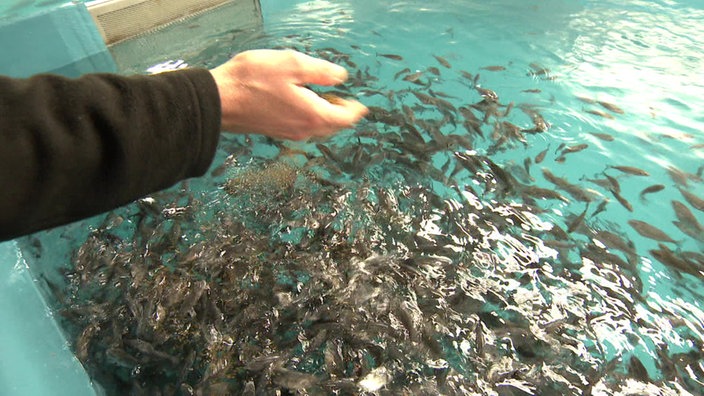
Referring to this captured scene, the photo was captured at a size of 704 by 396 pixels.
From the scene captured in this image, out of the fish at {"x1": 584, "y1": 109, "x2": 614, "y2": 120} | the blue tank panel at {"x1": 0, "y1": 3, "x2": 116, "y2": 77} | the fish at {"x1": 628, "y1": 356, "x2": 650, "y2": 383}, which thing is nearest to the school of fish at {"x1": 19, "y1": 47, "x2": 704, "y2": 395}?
the fish at {"x1": 628, "y1": 356, "x2": 650, "y2": 383}

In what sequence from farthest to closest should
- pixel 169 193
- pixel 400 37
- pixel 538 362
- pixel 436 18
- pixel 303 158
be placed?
pixel 436 18, pixel 400 37, pixel 303 158, pixel 169 193, pixel 538 362

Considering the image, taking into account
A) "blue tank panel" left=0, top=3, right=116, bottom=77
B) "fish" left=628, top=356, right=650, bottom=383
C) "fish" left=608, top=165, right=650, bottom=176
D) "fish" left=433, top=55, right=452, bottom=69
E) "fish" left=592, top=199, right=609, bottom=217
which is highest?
"blue tank panel" left=0, top=3, right=116, bottom=77

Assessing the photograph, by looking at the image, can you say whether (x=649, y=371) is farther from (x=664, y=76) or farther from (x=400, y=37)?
(x=400, y=37)

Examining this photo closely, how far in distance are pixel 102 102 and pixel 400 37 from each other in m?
4.51

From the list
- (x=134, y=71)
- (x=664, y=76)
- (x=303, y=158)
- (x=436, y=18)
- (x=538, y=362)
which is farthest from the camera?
(x=436, y=18)

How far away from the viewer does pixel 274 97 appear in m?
1.58

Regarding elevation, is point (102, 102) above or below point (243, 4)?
above

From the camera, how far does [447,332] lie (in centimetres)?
220

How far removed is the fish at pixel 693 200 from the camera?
295cm

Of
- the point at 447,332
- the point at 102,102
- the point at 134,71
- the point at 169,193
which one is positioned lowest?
the point at 447,332

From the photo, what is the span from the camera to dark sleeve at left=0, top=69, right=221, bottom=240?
1.03m

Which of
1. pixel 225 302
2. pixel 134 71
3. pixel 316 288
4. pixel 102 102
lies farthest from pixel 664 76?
pixel 134 71

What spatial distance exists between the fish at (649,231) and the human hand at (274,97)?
2.33 m

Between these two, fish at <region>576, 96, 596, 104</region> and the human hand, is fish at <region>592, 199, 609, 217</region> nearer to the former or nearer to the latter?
fish at <region>576, 96, 596, 104</region>
